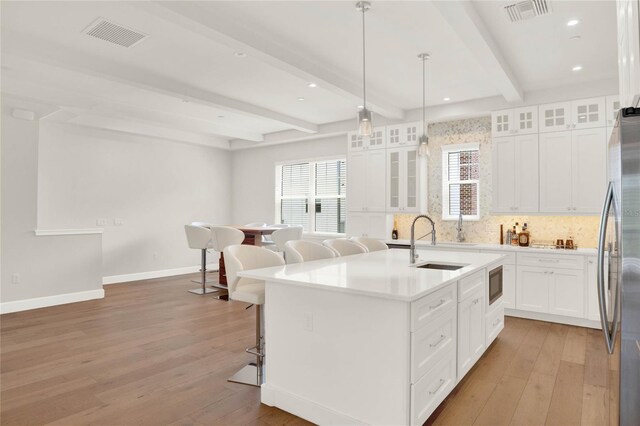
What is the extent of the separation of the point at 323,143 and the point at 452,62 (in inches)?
146

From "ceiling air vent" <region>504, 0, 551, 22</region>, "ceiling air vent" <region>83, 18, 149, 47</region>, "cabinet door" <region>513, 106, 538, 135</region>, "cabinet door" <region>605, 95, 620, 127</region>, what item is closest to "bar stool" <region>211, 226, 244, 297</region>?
"ceiling air vent" <region>83, 18, 149, 47</region>

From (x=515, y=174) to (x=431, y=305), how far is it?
361cm

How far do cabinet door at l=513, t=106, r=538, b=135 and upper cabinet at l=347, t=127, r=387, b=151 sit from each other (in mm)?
1961

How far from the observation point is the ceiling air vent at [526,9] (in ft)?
10.1

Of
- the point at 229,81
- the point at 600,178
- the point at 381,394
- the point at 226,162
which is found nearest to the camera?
the point at 381,394

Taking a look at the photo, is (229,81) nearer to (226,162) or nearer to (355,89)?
(355,89)

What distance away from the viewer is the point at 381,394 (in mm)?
2139

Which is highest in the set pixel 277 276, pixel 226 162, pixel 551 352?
pixel 226 162

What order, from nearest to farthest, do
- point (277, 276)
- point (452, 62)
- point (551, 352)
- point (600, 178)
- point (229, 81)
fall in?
1. point (277, 276)
2. point (551, 352)
3. point (452, 62)
4. point (600, 178)
5. point (229, 81)

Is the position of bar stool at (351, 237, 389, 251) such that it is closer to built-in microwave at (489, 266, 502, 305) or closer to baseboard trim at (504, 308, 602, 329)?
built-in microwave at (489, 266, 502, 305)

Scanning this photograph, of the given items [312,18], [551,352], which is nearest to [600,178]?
[551,352]

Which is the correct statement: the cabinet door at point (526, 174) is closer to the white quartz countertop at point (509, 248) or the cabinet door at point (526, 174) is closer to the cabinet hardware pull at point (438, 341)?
the white quartz countertop at point (509, 248)

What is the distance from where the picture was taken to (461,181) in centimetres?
605

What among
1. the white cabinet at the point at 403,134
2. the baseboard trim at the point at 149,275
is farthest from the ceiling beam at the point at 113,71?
the baseboard trim at the point at 149,275
